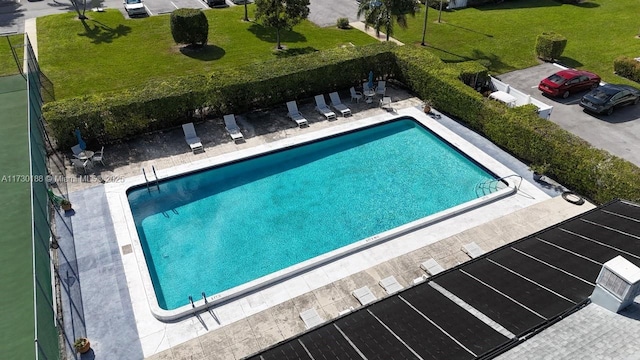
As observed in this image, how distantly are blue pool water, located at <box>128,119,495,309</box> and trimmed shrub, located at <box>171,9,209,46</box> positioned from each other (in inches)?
567

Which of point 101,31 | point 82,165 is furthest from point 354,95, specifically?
point 101,31

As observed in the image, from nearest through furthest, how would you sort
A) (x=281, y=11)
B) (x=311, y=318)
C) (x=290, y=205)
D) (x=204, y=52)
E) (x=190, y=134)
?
(x=311, y=318) → (x=290, y=205) → (x=190, y=134) → (x=281, y=11) → (x=204, y=52)

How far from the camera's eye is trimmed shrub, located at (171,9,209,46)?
107 ft

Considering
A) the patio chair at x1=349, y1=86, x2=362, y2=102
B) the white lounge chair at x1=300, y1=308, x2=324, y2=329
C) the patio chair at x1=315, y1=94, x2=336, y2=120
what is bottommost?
the white lounge chair at x1=300, y1=308, x2=324, y2=329

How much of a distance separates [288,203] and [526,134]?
1217cm

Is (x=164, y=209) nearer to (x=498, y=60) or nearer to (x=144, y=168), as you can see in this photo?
(x=144, y=168)

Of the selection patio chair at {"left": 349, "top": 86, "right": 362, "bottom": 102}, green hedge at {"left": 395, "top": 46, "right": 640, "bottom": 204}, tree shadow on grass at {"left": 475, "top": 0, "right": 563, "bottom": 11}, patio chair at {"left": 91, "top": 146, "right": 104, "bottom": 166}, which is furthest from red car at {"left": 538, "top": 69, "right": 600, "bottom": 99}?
patio chair at {"left": 91, "top": 146, "right": 104, "bottom": 166}

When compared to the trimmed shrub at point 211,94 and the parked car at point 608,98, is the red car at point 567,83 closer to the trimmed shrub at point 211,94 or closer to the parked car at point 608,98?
the parked car at point 608,98

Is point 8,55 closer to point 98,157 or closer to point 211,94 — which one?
point 98,157

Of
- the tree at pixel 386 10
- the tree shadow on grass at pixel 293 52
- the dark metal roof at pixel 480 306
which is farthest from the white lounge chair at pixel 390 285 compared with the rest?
the tree shadow on grass at pixel 293 52

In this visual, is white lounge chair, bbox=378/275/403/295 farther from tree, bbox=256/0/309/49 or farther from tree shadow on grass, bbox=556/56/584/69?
tree shadow on grass, bbox=556/56/584/69

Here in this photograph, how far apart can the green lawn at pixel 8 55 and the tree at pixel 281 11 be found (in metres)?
17.4

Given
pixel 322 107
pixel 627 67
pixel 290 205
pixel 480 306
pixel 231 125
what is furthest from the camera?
pixel 627 67

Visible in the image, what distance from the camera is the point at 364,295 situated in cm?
1622
